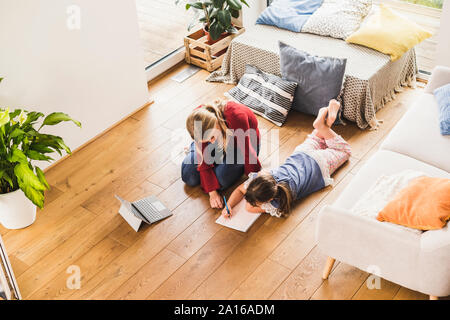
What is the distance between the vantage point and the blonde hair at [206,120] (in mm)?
2791

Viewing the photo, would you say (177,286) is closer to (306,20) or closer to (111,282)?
(111,282)

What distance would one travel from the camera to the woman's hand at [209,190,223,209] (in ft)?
9.96

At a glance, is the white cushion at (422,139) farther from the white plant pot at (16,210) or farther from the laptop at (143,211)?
the white plant pot at (16,210)

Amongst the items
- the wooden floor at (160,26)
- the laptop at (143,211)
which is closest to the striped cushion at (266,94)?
the wooden floor at (160,26)

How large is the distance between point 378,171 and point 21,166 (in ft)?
6.13

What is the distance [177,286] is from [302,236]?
0.74 m

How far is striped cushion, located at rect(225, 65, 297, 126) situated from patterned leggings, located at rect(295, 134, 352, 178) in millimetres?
440

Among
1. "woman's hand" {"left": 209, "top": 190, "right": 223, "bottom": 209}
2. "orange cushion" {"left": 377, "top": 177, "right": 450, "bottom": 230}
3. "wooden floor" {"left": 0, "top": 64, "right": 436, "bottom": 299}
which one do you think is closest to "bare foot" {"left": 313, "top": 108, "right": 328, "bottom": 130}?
"wooden floor" {"left": 0, "top": 64, "right": 436, "bottom": 299}

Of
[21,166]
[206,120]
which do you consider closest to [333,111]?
[206,120]

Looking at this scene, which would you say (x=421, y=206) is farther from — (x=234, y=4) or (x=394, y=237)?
(x=234, y=4)

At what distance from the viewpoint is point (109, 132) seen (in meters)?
3.71

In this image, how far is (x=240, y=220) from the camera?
9.63 feet

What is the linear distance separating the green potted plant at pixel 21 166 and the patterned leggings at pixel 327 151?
1.41 m

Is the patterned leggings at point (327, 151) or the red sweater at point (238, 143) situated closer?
the red sweater at point (238, 143)
